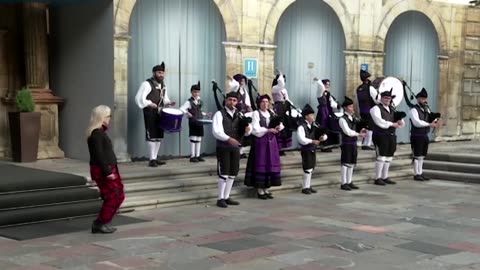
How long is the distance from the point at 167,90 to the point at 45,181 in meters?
4.07

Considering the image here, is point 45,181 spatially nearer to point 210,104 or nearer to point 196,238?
point 196,238

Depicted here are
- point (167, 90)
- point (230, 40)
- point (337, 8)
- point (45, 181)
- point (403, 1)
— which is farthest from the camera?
point (403, 1)

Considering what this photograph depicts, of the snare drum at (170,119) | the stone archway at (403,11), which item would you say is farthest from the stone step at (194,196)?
the stone archway at (403,11)

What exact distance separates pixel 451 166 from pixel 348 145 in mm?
3331

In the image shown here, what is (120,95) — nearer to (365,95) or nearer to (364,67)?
(365,95)

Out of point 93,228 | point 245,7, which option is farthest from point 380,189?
point 93,228

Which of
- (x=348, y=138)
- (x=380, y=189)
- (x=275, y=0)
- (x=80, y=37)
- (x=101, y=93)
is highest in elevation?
(x=275, y=0)

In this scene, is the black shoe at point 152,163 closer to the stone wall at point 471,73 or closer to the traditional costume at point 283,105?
the traditional costume at point 283,105

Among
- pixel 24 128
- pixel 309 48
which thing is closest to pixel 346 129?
pixel 309 48

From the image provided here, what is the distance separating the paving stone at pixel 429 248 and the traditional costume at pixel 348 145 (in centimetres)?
422

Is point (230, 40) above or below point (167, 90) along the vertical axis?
above

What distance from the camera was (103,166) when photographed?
770cm

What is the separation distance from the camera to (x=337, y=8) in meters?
15.5

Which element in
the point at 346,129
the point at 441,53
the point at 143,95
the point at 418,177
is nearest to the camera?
the point at 143,95
